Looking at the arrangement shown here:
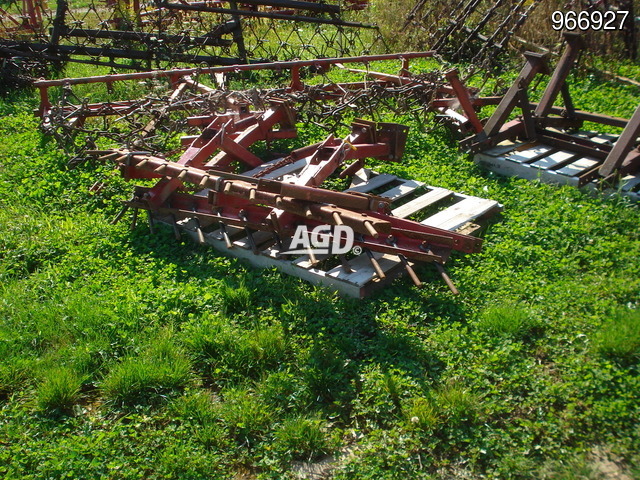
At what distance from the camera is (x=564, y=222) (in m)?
4.72

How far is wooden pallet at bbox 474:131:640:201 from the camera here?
207 inches

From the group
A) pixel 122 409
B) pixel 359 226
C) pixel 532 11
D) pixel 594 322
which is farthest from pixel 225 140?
pixel 532 11

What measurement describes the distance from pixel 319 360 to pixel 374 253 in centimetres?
111

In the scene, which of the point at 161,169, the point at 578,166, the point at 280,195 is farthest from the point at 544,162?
the point at 161,169

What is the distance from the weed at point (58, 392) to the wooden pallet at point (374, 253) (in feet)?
5.23

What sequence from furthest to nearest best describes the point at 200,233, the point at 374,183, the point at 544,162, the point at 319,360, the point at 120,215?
the point at 544,162
the point at 374,183
the point at 120,215
the point at 200,233
the point at 319,360

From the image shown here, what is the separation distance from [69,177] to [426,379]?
14.6ft

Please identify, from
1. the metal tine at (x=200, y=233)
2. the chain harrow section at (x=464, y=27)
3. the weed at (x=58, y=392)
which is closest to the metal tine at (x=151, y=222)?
the metal tine at (x=200, y=233)

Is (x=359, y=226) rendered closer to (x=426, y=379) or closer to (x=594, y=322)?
(x=426, y=379)

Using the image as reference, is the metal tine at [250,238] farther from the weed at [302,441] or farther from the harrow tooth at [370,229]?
the weed at [302,441]

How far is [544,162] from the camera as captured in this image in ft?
18.8

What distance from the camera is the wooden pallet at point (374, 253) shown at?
4148mm

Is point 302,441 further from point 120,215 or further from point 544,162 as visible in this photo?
point 544,162

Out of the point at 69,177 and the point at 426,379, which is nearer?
the point at 426,379
